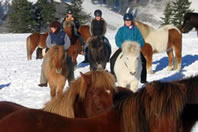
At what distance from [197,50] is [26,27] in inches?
1324

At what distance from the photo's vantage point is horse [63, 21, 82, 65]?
14195 mm

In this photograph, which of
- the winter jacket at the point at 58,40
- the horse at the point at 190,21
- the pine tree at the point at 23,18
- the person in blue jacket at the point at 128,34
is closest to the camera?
the person in blue jacket at the point at 128,34

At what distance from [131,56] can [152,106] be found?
536 centimetres

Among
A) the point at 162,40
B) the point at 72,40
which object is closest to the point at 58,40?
the point at 162,40

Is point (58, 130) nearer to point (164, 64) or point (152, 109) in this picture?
point (152, 109)

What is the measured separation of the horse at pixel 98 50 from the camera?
1083 centimetres

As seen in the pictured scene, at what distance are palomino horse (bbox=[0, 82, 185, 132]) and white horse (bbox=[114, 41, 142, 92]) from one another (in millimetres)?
5161

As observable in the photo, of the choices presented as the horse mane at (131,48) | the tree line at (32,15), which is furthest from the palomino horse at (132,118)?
the tree line at (32,15)

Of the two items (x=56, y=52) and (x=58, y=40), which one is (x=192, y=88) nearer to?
(x=56, y=52)

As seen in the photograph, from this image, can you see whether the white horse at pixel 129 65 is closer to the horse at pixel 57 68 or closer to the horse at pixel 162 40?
the horse at pixel 57 68

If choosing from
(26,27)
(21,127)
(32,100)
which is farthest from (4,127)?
(26,27)

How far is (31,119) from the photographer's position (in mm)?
2092

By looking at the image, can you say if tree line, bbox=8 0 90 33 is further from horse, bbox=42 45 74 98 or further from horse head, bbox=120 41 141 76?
horse head, bbox=120 41 141 76

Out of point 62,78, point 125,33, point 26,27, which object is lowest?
point 26,27
